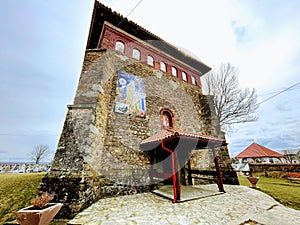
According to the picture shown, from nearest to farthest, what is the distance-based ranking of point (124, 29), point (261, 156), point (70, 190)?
point (70, 190) → point (124, 29) → point (261, 156)

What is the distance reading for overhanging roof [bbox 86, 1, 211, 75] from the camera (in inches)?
315

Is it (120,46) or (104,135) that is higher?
(120,46)

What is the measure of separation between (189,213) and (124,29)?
10.2m

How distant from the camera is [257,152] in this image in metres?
24.8

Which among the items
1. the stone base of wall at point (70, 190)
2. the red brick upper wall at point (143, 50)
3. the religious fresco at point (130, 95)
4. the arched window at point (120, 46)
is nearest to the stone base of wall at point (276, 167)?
the red brick upper wall at point (143, 50)

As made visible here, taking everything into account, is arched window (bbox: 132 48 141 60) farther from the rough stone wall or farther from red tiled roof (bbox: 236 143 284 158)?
red tiled roof (bbox: 236 143 284 158)

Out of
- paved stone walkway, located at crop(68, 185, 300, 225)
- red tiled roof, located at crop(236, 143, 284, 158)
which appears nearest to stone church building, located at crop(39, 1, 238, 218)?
paved stone walkway, located at crop(68, 185, 300, 225)

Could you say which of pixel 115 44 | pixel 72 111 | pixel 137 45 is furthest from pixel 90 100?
pixel 137 45

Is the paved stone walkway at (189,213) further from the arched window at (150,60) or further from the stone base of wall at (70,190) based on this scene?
the arched window at (150,60)

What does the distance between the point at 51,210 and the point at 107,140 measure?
3.54m

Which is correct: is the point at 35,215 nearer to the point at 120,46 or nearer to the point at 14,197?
the point at 14,197

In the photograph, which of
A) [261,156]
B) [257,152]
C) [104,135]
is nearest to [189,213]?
[104,135]

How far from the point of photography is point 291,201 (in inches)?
221

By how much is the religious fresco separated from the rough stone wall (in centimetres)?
26
